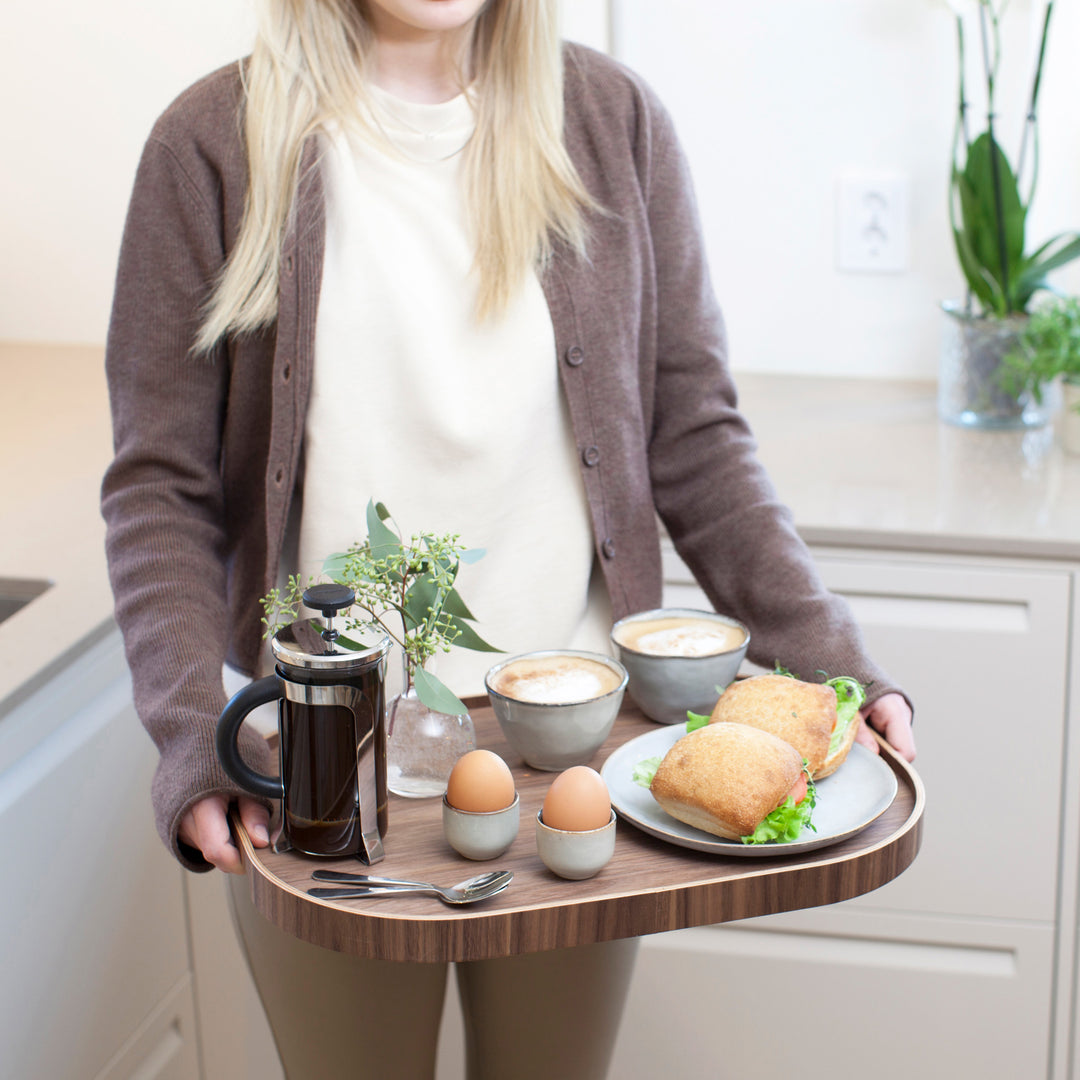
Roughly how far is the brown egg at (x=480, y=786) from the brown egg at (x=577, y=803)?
0.03m

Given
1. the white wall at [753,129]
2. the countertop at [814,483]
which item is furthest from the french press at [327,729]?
the white wall at [753,129]

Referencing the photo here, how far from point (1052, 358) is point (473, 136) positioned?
93cm

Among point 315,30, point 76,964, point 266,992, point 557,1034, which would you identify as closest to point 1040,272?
point 315,30

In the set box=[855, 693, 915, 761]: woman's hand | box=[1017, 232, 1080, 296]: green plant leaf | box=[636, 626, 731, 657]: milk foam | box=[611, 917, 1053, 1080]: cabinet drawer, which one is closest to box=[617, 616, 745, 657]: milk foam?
box=[636, 626, 731, 657]: milk foam

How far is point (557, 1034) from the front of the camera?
1.01m

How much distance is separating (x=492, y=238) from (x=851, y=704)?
0.48 metres

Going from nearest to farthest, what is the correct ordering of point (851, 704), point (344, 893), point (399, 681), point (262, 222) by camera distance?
point (344, 893), point (851, 704), point (262, 222), point (399, 681)

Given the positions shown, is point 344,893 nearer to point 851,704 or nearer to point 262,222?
point 851,704

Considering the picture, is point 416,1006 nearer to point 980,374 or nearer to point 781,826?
point 781,826

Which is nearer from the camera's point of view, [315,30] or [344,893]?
[344,893]

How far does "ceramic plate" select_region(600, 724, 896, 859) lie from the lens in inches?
29.5

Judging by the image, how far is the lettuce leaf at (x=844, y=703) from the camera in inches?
34.2

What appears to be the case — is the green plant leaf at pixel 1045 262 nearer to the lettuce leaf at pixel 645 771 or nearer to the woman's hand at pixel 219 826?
the lettuce leaf at pixel 645 771

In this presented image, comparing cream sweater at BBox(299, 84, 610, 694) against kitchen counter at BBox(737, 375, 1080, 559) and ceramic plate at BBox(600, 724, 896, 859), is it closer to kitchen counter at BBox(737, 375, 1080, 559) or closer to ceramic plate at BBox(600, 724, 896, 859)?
ceramic plate at BBox(600, 724, 896, 859)
